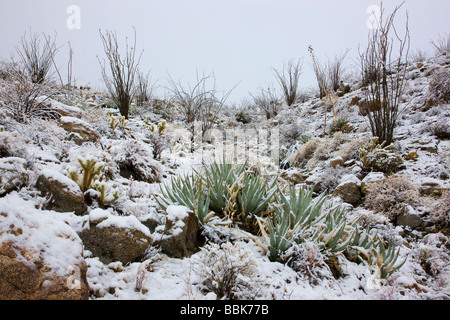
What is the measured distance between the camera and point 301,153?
19.5 ft

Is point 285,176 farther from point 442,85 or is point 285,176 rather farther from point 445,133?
point 442,85

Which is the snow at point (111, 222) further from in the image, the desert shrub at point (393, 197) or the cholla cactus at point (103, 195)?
the desert shrub at point (393, 197)

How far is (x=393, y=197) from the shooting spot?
325 cm

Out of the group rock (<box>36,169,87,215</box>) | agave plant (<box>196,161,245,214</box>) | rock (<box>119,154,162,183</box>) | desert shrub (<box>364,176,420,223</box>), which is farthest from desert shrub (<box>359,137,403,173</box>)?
rock (<box>36,169,87,215</box>)

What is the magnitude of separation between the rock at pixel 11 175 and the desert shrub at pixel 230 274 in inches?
71.2

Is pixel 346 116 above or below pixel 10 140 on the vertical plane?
above

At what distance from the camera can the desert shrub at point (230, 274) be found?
1.64 metres

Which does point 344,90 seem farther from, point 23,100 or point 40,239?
point 40,239

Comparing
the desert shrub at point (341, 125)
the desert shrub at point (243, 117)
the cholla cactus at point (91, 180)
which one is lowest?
the cholla cactus at point (91, 180)

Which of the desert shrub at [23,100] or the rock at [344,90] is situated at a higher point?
the rock at [344,90]

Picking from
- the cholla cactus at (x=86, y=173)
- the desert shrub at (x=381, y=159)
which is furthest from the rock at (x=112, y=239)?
the desert shrub at (x=381, y=159)
